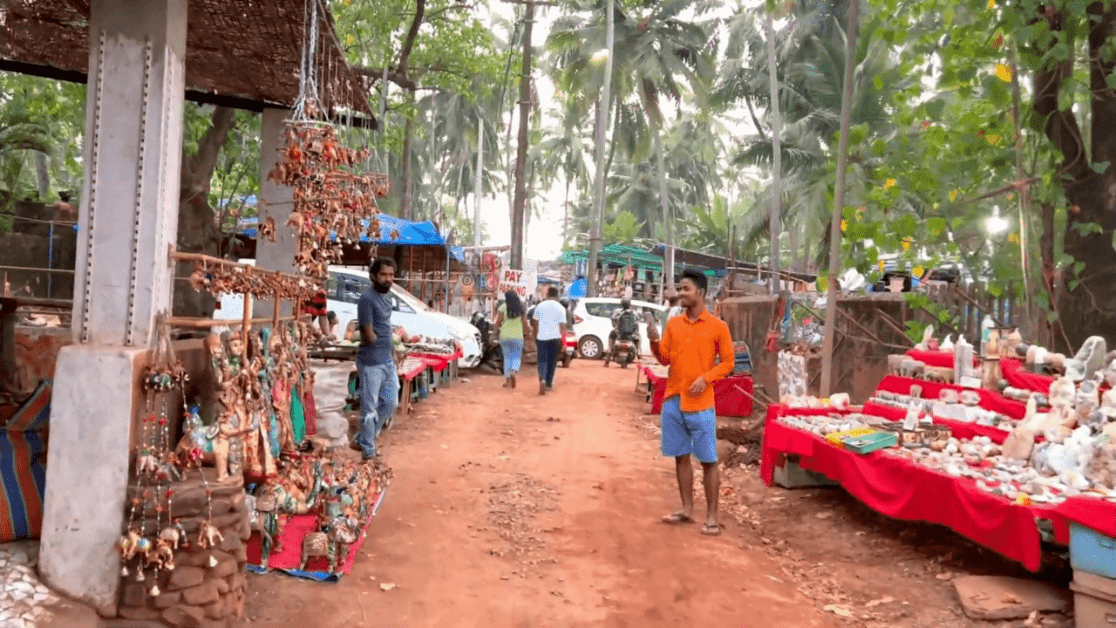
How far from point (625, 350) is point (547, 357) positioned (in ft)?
17.6

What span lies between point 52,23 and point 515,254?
1627cm

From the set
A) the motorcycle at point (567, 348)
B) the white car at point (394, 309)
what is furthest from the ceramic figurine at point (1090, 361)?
the motorcycle at point (567, 348)

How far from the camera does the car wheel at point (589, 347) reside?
19.7 meters

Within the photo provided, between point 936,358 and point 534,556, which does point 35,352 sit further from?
point 936,358

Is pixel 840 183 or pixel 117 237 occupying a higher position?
pixel 840 183

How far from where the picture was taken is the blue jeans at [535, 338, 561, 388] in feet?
42.8

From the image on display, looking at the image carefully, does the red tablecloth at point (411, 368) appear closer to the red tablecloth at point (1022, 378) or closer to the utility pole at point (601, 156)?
the red tablecloth at point (1022, 378)

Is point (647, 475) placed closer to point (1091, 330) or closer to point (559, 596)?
point (559, 596)

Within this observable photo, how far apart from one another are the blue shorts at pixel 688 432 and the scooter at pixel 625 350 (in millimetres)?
11790

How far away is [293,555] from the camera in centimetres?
475

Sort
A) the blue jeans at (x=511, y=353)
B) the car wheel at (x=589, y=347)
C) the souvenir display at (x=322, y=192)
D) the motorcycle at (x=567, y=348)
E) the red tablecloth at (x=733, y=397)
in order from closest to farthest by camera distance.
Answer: the souvenir display at (x=322, y=192), the red tablecloth at (x=733, y=397), the blue jeans at (x=511, y=353), the motorcycle at (x=567, y=348), the car wheel at (x=589, y=347)

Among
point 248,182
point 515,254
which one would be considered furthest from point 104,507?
point 515,254

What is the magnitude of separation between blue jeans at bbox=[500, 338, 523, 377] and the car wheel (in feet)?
20.4

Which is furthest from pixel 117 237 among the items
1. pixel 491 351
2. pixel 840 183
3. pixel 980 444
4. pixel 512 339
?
pixel 491 351
